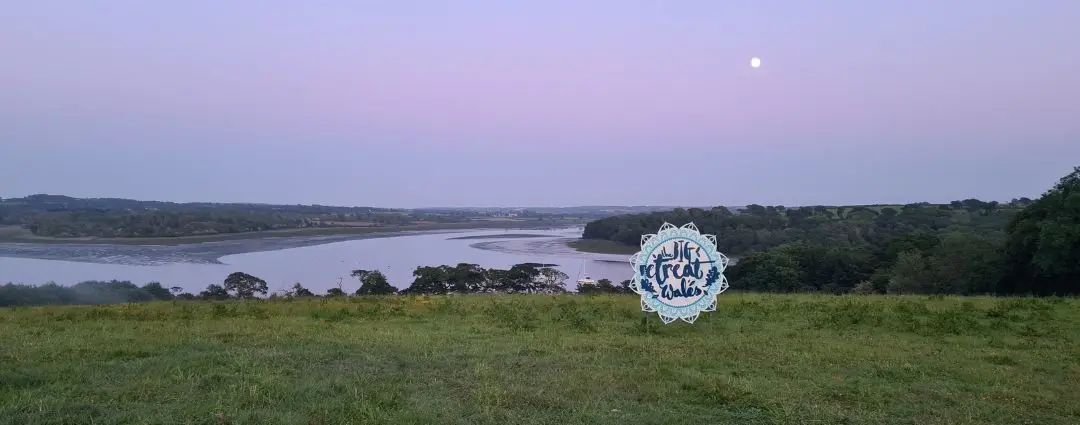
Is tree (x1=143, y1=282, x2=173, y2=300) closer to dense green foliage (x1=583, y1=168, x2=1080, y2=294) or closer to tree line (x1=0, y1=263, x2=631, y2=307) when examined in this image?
tree line (x1=0, y1=263, x2=631, y2=307)

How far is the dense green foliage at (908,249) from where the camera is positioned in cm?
2528

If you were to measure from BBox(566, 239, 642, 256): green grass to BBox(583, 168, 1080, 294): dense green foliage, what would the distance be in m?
0.88

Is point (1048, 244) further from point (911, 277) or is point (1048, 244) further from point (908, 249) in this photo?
point (908, 249)

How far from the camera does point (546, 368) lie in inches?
333

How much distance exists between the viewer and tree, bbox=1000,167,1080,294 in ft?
78.4

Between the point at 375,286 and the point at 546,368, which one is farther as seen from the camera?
the point at 375,286

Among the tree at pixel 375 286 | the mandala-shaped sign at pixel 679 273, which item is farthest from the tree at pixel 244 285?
the mandala-shaped sign at pixel 679 273

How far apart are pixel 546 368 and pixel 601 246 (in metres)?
51.5

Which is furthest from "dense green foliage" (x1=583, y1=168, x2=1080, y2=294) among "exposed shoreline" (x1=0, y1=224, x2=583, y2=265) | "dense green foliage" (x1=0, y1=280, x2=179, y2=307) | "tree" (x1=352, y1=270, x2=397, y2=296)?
"exposed shoreline" (x1=0, y1=224, x2=583, y2=265)

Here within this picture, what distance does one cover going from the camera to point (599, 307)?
1596 centimetres

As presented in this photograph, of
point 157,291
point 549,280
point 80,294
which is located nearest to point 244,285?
point 157,291

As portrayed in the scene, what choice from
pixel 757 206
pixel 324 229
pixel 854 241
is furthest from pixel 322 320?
pixel 757 206

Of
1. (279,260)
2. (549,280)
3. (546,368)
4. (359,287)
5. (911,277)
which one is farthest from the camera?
(279,260)

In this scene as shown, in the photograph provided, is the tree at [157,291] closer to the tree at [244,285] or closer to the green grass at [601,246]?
the tree at [244,285]
